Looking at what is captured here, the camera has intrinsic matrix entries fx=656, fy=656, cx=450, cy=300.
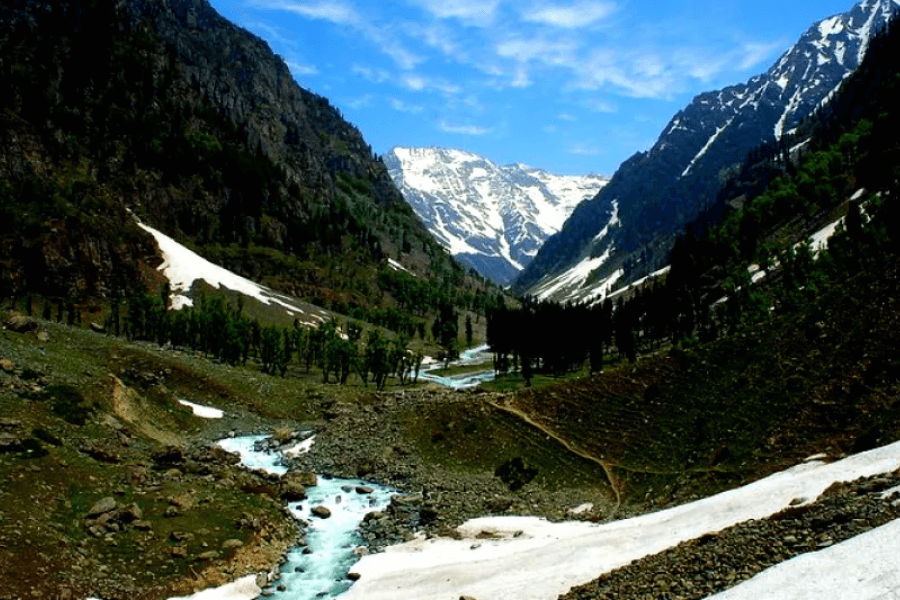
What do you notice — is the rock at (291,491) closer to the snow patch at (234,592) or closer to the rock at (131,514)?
the rock at (131,514)

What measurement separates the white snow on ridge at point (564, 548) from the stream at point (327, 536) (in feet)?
6.74

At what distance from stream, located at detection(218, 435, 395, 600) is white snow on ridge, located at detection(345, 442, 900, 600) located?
6.74 ft

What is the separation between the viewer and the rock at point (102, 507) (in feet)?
134

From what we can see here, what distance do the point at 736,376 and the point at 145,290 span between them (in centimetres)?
17611

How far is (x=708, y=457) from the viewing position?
172 ft

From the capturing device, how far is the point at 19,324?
88000 mm

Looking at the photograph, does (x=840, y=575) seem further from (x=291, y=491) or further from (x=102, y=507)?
(x=291, y=491)

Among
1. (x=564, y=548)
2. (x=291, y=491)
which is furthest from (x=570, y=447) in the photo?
(x=564, y=548)

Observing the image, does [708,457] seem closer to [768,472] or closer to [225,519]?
[768,472]

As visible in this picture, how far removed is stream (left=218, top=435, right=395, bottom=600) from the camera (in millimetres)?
39469

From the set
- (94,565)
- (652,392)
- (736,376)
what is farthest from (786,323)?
(94,565)

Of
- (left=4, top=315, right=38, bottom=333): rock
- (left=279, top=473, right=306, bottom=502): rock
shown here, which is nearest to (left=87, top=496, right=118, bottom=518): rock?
(left=279, top=473, right=306, bottom=502): rock

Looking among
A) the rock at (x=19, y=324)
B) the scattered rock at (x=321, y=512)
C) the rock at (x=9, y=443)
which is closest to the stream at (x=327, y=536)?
the scattered rock at (x=321, y=512)

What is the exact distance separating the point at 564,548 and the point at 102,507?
28.7 meters
